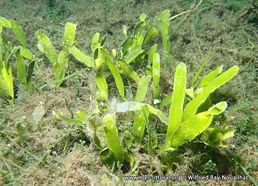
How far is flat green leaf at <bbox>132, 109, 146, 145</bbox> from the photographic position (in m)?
1.33

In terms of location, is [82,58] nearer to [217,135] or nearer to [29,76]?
[29,76]

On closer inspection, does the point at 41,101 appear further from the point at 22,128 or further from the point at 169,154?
the point at 169,154

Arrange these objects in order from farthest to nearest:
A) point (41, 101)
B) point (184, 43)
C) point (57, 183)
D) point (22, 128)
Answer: point (184, 43) < point (41, 101) < point (22, 128) < point (57, 183)

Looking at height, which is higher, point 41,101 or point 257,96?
point 41,101

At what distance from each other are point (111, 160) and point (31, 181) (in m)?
0.65

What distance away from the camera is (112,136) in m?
1.20

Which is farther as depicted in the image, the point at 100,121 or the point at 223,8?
the point at 223,8

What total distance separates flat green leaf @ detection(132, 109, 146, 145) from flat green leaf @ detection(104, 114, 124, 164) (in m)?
0.19

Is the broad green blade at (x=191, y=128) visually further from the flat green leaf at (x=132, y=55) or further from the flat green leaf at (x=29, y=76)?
the flat green leaf at (x=29, y=76)

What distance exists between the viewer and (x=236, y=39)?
7.27ft

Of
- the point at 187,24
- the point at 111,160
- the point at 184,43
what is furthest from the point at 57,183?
the point at 187,24

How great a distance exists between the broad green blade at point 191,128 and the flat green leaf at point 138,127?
0.25 m

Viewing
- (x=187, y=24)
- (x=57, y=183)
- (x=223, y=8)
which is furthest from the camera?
(x=223, y=8)

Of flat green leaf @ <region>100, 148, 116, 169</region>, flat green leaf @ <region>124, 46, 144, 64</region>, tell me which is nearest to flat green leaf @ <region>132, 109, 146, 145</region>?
flat green leaf @ <region>100, 148, 116, 169</region>
